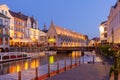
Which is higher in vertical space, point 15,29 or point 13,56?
point 15,29

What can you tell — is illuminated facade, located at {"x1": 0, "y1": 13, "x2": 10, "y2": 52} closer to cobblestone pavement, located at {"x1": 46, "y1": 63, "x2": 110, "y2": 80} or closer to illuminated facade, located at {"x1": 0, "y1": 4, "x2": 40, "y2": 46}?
illuminated facade, located at {"x1": 0, "y1": 4, "x2": 40, "y2": 46}

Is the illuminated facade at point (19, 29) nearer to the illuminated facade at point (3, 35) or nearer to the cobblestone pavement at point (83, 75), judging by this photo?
the illuminated facade at point (3, 35)

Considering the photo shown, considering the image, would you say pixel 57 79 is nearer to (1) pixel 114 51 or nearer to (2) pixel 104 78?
(2) pixel 104 78

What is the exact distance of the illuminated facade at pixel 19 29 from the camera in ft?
290

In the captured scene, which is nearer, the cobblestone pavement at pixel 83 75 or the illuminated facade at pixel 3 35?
the cobblestone pavement at pixel 83 75

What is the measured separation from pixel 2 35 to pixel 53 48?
3562cm

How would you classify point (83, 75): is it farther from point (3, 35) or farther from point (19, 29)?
point (19, 29)

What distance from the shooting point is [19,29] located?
98000mm

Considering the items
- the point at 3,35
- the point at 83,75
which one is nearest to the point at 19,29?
the point at 3,35

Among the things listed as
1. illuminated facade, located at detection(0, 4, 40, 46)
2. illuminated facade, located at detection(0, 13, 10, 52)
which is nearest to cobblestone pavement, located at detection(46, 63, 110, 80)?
illuminated facade, located at detection(0, 13, 10, 52)

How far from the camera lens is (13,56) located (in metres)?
53.0

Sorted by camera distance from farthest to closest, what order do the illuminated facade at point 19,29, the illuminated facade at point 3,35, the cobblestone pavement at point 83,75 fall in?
the illuminated facade at point 19,29
the illuminated facade at point 3,35
the cobblestone pavement at point 83,75

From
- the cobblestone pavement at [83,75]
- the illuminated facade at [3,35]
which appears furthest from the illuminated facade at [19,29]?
the cobblestone pavement at [83,75]

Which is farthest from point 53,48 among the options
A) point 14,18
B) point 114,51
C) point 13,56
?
point 114,51
